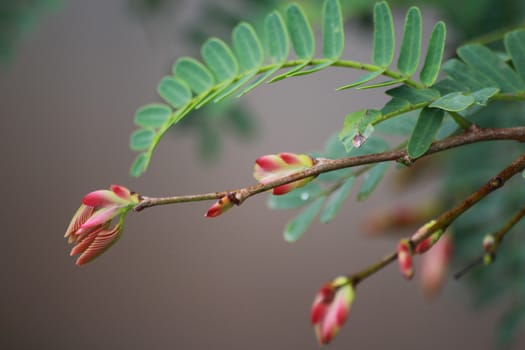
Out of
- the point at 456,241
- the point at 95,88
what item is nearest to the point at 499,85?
the point at 456,241

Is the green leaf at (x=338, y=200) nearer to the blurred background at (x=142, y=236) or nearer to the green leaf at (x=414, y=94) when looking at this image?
the green leaf at (x=414, y=94)

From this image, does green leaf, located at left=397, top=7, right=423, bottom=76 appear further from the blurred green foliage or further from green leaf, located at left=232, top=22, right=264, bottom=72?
the blurred green foliage

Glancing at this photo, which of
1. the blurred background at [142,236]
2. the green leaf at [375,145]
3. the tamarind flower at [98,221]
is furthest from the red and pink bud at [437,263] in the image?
the blurred background at [142,236]

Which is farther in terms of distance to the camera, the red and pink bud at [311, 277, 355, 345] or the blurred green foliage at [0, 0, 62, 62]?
the blurred green foliage at [0, 0, 62, 62]

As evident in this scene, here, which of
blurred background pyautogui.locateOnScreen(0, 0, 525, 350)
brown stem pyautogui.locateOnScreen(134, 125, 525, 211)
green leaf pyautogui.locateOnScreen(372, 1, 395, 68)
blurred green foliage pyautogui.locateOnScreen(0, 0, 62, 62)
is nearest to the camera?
brown stem pyautogui.locateOnScreen(134, 125, 525, 211)

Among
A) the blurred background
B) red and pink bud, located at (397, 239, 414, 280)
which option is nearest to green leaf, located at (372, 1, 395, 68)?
red and pink bud, located at (397, 239, 414, 280)

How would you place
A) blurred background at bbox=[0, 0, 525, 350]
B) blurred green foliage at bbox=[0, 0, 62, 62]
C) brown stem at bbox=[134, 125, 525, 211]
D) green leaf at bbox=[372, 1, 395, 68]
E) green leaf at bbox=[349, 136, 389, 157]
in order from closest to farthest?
1. brown stem at bbox=[134, 125, 525, 211]
2. green leaf at bbox=[372, 1, 395, 68]
3. green leaf at bbox=[349, 136, 389, 157]
4. blurred green foliage at bbox=[0, 0, 62, 62]
5. blurred background at bbox=[0, 0, 525, 350]

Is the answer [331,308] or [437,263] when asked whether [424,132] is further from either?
[437,263]

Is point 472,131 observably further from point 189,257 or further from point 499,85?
point 189,257
